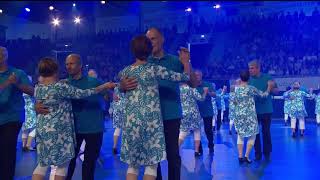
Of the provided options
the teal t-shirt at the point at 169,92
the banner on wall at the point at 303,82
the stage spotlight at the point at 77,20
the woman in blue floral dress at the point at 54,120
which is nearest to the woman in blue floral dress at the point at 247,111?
the teal t-shirt at the point at 169,92

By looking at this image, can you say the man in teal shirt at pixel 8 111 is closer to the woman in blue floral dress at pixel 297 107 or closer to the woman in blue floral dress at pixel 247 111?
the woman in blue floral dress at pixel 247 111

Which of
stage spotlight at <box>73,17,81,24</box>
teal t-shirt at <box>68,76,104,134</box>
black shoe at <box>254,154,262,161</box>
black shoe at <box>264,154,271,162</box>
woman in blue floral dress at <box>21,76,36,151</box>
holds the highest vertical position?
stage spotlight at <box>73,17,81,24</box>

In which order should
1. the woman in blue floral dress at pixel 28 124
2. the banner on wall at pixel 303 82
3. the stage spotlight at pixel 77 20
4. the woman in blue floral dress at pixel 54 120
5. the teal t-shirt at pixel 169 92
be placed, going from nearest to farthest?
the woman in blue floral dress at pixel 54 120 → the teal t-shirt at pixel 169 92 → the woman in blue floral dress at pixel 28 124 → the banner on wall at pixel 303 82 → the stage spotlight at pixel 77 20

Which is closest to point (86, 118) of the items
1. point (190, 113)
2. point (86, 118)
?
point (86, 118)

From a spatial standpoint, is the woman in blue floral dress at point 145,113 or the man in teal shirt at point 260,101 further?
the man in teal shirt at point 260,101

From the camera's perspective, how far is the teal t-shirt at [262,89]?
7.79 m

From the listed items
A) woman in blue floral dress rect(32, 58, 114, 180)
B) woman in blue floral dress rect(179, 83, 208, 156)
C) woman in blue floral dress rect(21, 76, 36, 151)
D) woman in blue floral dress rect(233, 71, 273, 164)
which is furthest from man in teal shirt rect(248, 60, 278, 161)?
woman in blue floral dress rect(21, 76, 36, 151)

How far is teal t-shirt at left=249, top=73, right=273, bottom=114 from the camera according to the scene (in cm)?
779

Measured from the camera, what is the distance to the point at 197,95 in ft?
27.0

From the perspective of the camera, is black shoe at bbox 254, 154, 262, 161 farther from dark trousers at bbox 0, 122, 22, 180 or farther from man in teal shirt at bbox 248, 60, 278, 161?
dark trousers at bbox 0, 122, 22, 180

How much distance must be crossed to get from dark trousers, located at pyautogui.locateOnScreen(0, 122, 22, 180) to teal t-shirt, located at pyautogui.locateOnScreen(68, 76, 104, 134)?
2.38 ft

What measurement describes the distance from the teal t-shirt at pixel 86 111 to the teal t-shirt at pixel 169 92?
84 cm

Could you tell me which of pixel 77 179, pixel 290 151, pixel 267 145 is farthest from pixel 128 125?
pixel 290 151

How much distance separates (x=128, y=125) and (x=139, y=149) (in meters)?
0.24
